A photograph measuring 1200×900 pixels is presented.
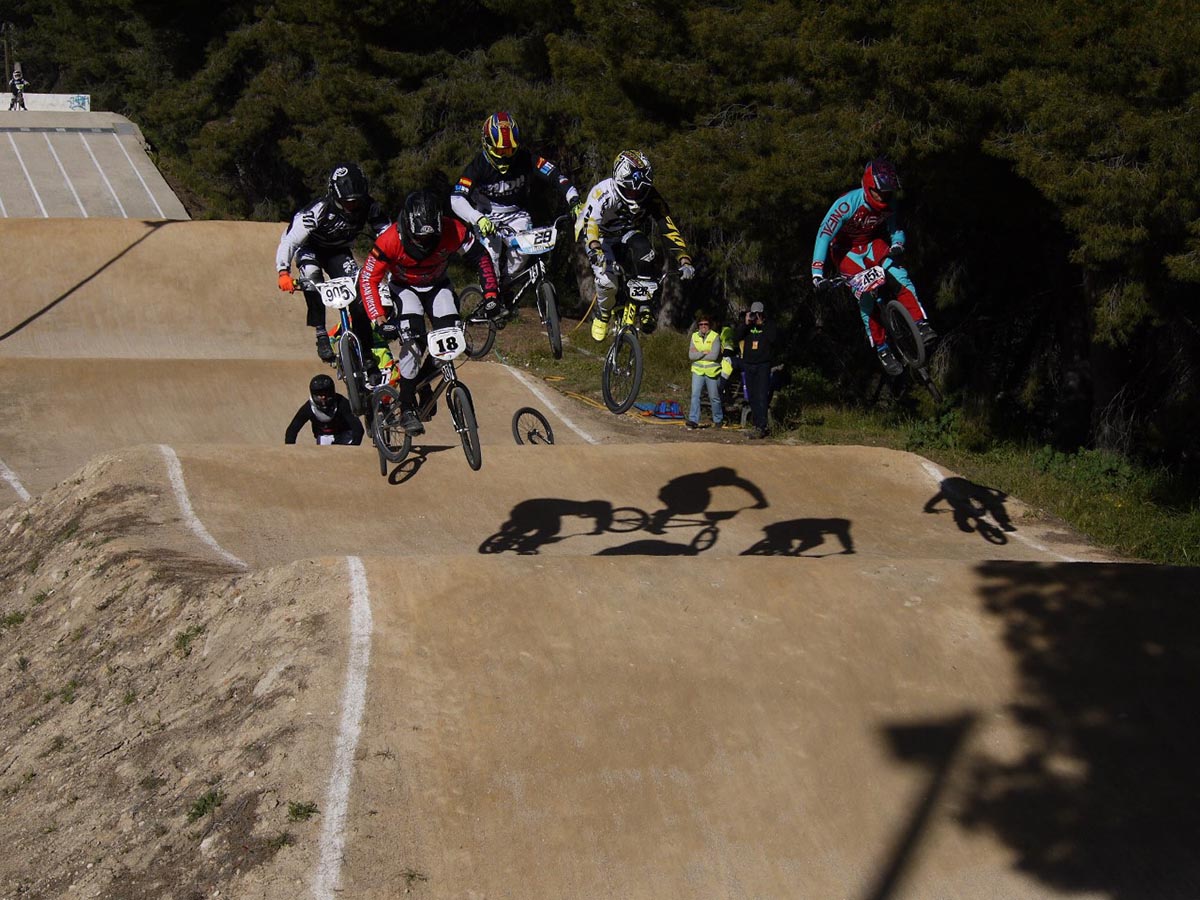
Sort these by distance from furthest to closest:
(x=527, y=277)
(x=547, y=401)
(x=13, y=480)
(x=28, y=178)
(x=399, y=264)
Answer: (x=28, y=178) → (x=547, y=401) → (x=13, y=480) → (x=527, y=277) → (x=399, y=264)

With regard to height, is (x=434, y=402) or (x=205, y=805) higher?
(x=434, y=402)

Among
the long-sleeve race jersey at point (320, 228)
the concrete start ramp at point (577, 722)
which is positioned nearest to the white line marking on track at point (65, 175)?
the concrete start ramp at point (577, 722)

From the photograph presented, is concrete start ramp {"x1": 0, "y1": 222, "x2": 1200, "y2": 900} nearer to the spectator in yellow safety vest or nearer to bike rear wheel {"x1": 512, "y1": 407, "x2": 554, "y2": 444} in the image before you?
bike rear wheel {"x1": 512, "y1": 407, "x2": 554, "y2": 444}

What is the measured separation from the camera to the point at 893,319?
40.3ft

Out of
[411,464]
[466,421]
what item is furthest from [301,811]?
[411,464]

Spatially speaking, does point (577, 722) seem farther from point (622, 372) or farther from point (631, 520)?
point (631, 520)

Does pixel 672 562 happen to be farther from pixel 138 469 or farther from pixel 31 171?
pixel 31 171

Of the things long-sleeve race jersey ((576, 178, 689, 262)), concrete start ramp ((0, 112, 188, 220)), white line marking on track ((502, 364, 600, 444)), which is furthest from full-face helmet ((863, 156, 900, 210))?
concrete start ramp ((0, 112, 188, 220))

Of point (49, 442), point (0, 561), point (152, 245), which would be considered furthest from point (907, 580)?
point (152, 245)

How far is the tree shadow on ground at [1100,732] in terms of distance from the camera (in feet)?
25.4

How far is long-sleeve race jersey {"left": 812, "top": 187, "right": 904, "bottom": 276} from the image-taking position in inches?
480

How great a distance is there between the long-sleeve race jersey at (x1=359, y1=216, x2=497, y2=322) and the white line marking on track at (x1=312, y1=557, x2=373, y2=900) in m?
2.76

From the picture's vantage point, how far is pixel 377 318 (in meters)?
11.2

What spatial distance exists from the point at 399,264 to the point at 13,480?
1087cm
